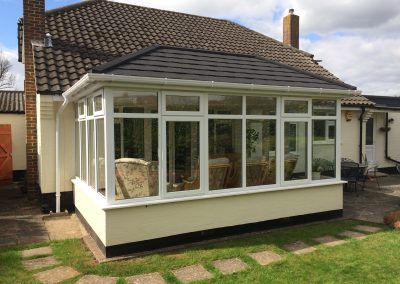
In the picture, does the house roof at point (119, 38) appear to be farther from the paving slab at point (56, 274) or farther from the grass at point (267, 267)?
the paving slab at point (56, 274)

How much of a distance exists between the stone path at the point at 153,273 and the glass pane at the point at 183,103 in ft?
9.25

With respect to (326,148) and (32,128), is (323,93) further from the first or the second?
(32,128)

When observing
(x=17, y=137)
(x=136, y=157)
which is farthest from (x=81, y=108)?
(x=17, y=137)

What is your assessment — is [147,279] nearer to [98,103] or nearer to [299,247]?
[299,247]

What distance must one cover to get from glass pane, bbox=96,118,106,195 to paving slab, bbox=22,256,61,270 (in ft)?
4.67

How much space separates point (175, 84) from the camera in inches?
248

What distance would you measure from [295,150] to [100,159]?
4370 mm

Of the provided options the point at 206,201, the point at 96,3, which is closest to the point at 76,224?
the point at 206,201

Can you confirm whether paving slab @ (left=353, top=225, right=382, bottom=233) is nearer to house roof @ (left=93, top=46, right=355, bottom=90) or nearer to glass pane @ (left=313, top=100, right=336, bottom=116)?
glass pane @ (left=313, top=100, right=336, bottom=116)

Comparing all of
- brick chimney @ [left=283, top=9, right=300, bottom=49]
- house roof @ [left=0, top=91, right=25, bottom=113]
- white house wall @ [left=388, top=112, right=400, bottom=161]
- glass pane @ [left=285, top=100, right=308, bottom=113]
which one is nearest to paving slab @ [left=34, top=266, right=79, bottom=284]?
glass pane @ [left=285, top=100, right=308, bottom=113]

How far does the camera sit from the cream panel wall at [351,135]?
14.8 m

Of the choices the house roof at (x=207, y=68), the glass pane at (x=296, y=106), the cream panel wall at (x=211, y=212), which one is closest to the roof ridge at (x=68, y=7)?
the house roof at (x=207, y=68)

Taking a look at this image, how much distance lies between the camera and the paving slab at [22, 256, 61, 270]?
5.70 metres

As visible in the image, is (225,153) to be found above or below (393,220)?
above
